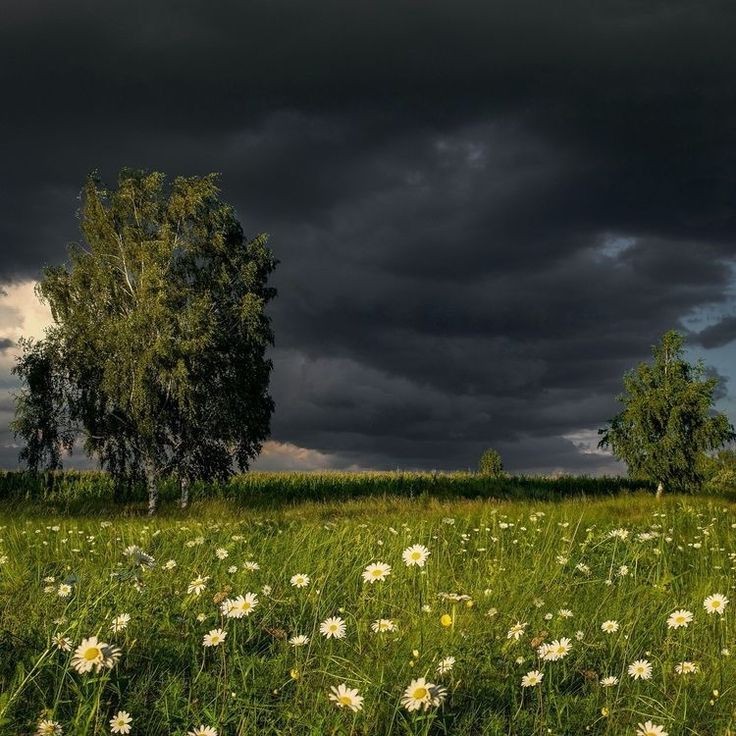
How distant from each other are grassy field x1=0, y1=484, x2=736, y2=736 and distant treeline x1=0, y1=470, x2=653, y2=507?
840 inches

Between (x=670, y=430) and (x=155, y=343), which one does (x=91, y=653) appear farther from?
(x=670, y=430)

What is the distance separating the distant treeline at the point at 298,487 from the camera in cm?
3219

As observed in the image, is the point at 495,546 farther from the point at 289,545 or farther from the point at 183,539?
the point at 183,539

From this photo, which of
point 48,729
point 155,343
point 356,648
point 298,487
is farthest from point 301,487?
point 48,729

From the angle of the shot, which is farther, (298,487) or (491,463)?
(491,463)

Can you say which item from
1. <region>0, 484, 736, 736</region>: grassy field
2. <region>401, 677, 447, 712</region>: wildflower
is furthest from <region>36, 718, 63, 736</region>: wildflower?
<region>401, 677, 447, 712</region>: wildflower

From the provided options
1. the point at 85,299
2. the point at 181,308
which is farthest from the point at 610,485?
the point at 85,299

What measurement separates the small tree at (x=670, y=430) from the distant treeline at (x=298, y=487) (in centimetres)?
185

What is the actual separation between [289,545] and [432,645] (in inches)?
197

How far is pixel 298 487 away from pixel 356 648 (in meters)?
32.8

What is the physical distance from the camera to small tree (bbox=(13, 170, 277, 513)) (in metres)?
26.3

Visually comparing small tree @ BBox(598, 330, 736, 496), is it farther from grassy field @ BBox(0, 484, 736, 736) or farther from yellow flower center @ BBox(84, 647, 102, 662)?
yellow flower center @ BBox(84, 647, 102, 662)

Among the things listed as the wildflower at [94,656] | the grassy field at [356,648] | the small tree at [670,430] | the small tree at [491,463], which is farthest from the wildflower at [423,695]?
the small tree at [491,463]

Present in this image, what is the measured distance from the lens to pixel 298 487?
123 feet
